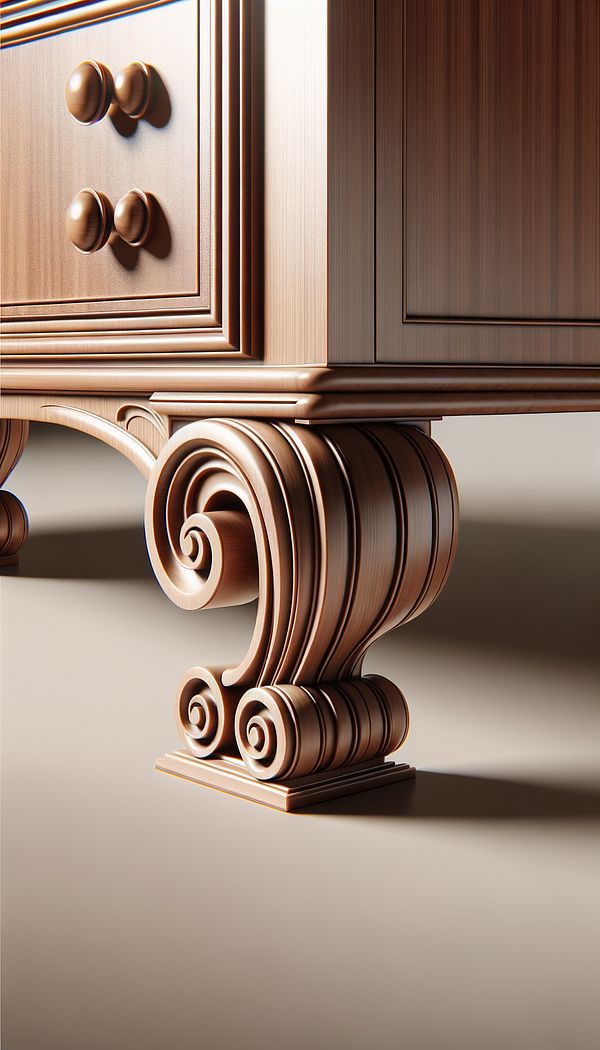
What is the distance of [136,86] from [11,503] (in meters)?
0.58

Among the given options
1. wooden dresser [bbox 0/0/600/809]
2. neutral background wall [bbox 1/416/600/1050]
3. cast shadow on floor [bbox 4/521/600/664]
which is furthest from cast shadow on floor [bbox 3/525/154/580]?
wooden dresser [bbox 0/0/600/809]

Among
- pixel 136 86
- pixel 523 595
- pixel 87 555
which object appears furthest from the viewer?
pixel 87 555

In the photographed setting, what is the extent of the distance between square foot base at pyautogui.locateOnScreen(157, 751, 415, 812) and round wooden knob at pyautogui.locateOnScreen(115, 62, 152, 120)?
39 cm

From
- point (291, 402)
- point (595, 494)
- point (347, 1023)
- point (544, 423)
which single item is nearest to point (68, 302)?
point (291, 402)

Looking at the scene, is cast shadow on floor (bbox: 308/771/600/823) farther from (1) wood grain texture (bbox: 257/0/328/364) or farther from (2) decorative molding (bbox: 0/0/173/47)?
(2) decorative molding (bbox: 0/0/173/47)

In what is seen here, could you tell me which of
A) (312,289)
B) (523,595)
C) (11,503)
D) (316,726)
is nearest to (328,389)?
(312,289)

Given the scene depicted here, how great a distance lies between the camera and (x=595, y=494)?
1.72m

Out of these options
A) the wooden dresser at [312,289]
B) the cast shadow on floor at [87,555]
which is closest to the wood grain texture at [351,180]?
the wooden dresser at [312,289]

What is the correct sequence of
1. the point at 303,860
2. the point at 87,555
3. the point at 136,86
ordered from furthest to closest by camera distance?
the point at 87,555, the point at 136,86, the point at 303,860

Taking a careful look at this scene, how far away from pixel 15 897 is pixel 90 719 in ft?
0.80

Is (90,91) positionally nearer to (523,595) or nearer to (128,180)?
(128,180)

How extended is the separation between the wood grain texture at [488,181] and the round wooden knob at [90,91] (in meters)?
0.19

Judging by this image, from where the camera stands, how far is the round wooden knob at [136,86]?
2.42ft

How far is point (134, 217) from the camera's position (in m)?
0.74
